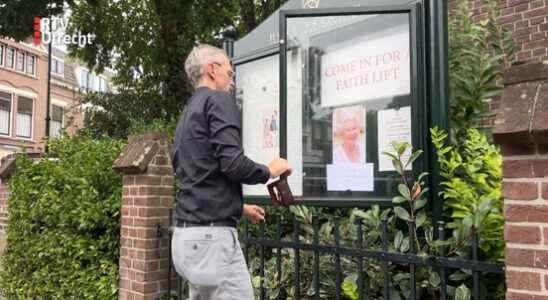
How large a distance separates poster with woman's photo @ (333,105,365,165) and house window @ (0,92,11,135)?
2710 cm

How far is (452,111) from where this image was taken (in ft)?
9.58

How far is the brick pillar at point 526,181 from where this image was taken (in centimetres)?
169

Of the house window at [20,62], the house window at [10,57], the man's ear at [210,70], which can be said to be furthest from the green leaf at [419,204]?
the house window at [20,62]

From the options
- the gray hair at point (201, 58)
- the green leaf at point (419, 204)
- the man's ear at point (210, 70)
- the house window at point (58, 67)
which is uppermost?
the house window at point (58, 67)

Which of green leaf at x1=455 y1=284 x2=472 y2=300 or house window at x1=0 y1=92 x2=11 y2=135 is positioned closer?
green leaf at x1=455 y1=284 x2=472 y2=300

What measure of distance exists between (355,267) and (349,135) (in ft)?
2.49

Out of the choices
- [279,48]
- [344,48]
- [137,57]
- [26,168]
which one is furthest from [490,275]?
[137,57]

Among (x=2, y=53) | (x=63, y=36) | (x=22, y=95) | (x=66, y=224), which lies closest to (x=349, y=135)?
(x=66, y=224)

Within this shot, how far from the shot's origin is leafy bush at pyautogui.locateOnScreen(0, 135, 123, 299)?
411cm

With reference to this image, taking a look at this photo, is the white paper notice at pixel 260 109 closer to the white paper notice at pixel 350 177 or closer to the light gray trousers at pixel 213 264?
the white paper notice at pixel 350 177

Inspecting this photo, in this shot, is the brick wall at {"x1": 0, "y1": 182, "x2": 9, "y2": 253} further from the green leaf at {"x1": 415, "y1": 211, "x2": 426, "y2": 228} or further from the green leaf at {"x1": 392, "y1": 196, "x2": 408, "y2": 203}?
the green leaf at {"x1": 415, "y1": 211, "x2": 426, "y2": 228}

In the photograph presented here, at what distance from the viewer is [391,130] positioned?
2727 millimetres

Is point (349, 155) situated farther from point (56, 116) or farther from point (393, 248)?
point (56, 116)

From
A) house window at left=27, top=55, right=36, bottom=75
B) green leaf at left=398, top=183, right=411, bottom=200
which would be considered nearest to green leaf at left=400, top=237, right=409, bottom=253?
green leaf at left=398, top=183, right=411, bottom=200
